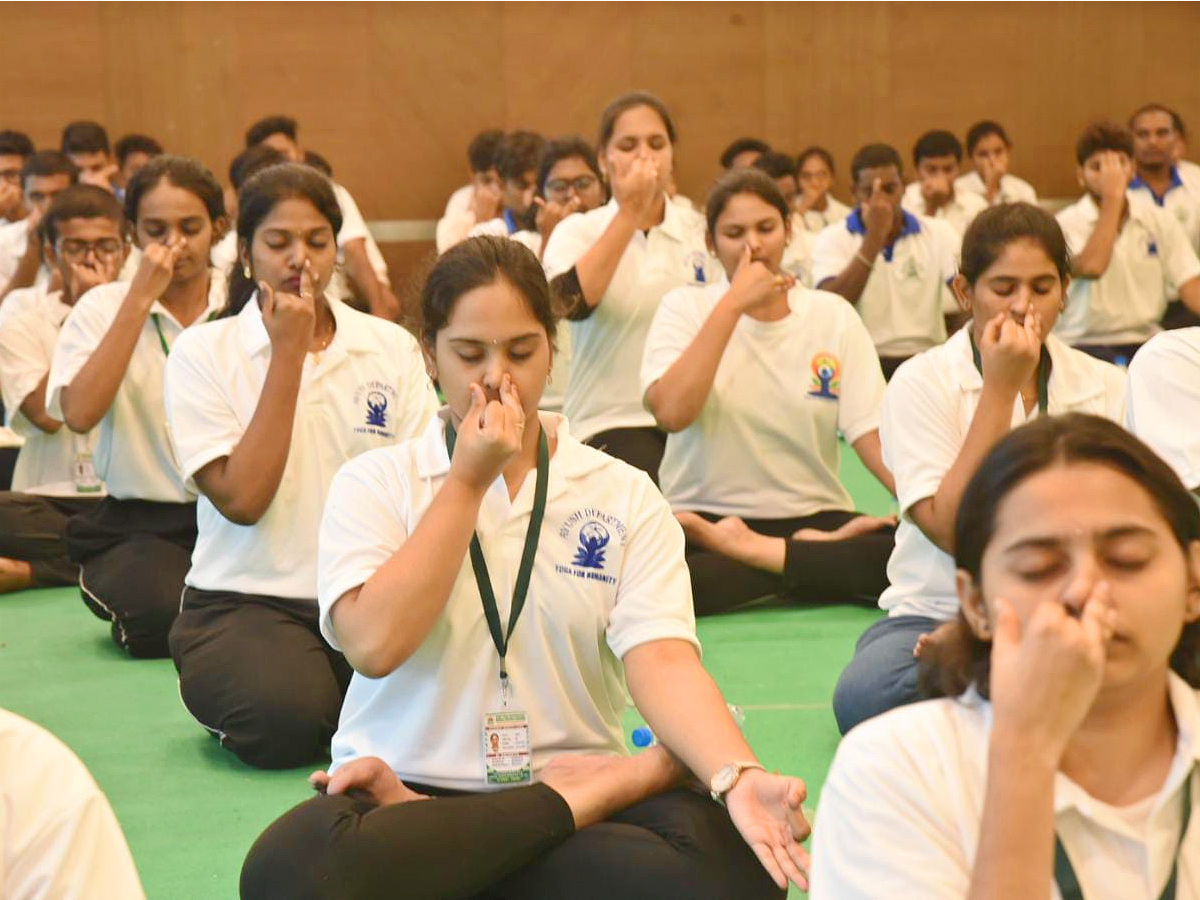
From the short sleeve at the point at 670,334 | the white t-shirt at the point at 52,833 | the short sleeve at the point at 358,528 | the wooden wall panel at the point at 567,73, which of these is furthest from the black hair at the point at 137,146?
the white t-shirt at the point at 52,833

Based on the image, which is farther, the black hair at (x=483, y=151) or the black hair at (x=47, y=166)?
the black hair at (x=483, y=151)

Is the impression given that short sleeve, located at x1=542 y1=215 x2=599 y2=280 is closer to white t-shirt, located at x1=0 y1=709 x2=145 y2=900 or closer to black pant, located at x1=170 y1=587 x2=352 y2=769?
black pant, located at x1=170 y1=587 x2=352 y2=769

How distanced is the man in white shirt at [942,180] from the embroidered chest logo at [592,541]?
7.46 meters

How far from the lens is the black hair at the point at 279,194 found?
367cm

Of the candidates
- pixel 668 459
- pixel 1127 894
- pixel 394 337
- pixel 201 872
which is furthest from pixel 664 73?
pixel 1127 894

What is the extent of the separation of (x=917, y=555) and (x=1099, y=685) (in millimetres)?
1985

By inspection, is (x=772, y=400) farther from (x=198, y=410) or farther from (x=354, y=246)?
(x=354, y=246)

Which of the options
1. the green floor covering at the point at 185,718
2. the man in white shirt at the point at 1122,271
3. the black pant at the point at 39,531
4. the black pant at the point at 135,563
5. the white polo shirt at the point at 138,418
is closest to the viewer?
the green floor covering at the point at 185,718

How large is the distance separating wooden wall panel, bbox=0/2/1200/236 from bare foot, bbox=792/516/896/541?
682cm

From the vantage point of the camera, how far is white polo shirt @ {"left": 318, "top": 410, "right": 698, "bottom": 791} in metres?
2.44

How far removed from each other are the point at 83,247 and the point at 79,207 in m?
0.12

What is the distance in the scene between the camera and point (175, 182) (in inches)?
169

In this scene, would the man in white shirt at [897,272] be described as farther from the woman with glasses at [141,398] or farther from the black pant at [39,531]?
the woman with glasses at [141,398]

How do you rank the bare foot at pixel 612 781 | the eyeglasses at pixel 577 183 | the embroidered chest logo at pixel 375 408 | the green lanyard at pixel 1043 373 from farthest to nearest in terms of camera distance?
the eyeglasses at pixel 577 183 < the embroidered chest logo at pixel 375 408 < the green lanyard at pixel 1043 373 < the bare foot at pixel 612 781
